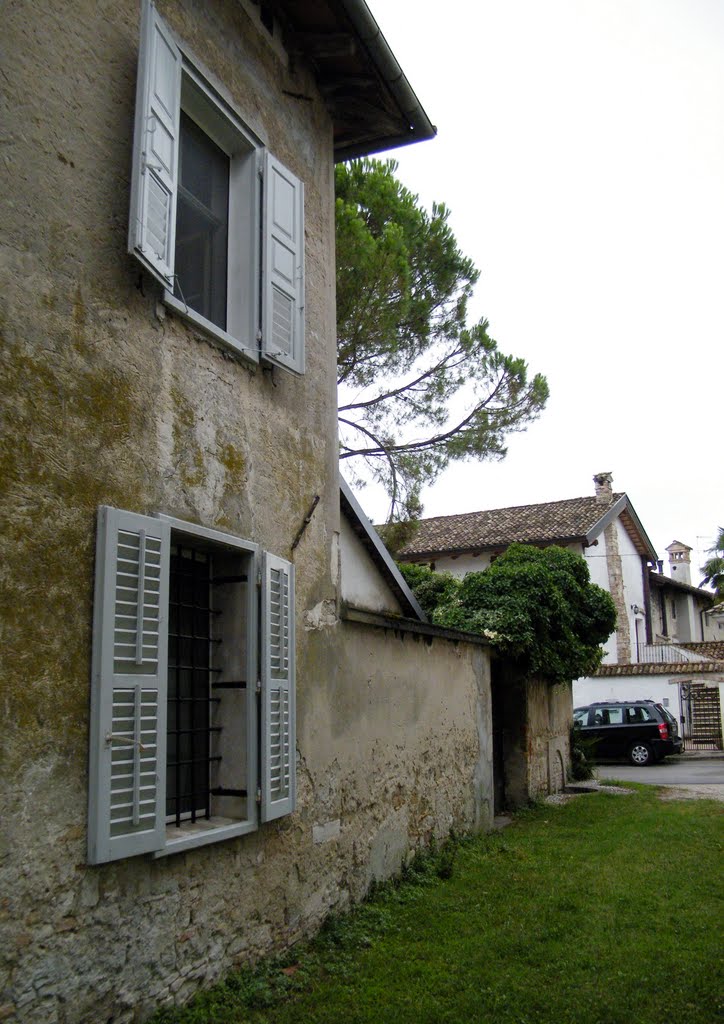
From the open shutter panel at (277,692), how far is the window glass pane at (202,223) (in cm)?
174

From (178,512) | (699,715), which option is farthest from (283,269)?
(699,715)

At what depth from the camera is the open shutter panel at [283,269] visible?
571 cm

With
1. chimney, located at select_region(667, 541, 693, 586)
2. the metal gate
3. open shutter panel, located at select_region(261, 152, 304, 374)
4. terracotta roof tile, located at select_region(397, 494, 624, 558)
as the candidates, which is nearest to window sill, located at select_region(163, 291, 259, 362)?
open shutter panel, located at select_region(261, 152, 304, 374)

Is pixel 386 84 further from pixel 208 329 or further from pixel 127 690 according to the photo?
pixel 127 690

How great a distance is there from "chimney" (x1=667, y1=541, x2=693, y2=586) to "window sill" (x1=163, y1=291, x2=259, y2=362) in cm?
4047

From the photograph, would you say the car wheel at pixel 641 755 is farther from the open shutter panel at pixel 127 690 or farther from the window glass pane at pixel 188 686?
the open shutter panel at pixel 127 690

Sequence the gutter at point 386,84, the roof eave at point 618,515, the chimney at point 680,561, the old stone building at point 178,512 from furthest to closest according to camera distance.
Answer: the chimney at point 680,561 → the roof eave at point 618,515 → the gutter at point 386,84 → the old stone building at point 178,512

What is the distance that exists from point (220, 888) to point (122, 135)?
4.01 metres

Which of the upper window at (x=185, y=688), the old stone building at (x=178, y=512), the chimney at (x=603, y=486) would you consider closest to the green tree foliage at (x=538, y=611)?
the old stone building at (x=178, y=512)

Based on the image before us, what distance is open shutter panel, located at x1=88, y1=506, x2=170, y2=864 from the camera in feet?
12.5

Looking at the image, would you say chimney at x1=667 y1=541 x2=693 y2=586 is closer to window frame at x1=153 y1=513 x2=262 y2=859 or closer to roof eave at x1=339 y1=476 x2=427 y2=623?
roof eave at x1=339 y1=476 x2=427 y2=623

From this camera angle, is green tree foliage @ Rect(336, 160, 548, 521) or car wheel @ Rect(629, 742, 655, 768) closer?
green tree foliage @ Rect(336, 160, 548, 521)

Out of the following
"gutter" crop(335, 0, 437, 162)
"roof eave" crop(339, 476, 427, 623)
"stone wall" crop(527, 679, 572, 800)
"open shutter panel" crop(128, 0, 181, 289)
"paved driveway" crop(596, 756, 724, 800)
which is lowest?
→ "paved driveway" crop(596, 756, 724, 800)

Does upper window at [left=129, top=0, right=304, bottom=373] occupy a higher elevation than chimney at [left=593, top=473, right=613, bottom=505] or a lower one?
lower
